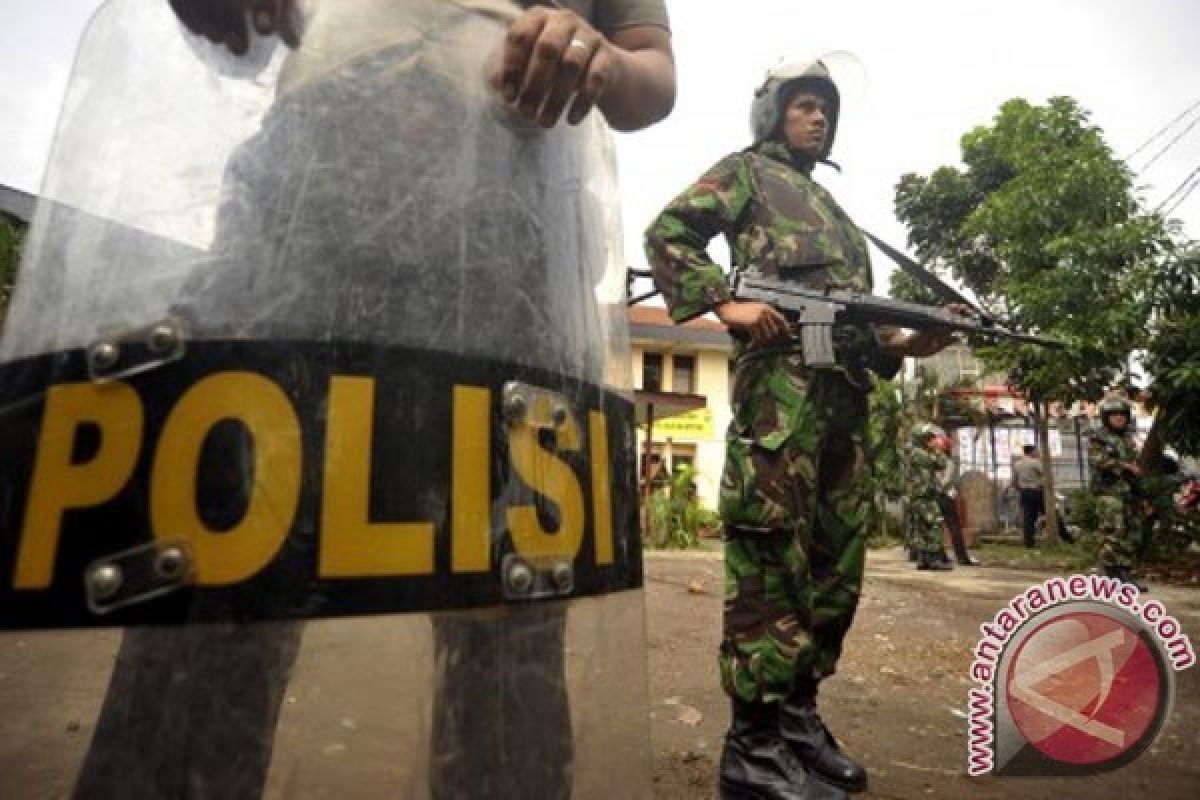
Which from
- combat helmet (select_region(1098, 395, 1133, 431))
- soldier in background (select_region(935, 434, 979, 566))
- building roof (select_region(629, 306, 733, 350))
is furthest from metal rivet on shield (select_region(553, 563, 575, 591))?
building roof (select_region(629, 306, 733, 350))

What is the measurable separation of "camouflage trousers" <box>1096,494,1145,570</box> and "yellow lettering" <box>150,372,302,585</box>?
20.7 ft

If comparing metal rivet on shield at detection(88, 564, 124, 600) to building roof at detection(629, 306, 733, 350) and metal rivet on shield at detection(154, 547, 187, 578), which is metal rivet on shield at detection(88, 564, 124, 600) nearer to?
metal rivet on shield at detection(154, 547, 187, 578)

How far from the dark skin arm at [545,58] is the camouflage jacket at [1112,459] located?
20.5 feet

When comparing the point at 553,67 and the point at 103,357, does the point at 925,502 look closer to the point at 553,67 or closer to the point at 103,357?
the point at 553,67

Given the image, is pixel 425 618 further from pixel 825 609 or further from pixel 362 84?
pixel 825 609

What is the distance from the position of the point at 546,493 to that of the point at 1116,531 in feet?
20.3

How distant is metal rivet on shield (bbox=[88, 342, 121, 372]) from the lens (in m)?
0.48

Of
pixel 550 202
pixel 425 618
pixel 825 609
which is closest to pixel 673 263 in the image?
pixel 825 609

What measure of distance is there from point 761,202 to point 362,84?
1.42 meters

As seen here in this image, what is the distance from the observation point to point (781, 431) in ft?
5.33

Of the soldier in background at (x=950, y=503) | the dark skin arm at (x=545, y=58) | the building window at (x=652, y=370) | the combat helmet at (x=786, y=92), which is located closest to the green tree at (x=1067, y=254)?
the soldier in background at (x=950, y=503)

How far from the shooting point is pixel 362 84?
59cm

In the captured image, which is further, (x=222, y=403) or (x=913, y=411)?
(x=913, y=411)

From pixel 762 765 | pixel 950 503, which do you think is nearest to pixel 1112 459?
pixel 950 503
